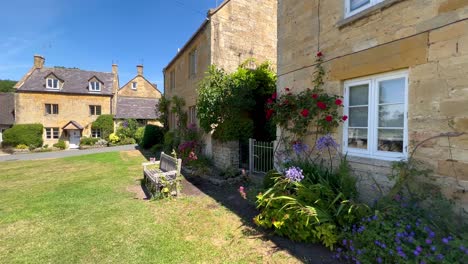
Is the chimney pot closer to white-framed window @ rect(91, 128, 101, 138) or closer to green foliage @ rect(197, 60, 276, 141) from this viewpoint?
white-framed window @ rect(91, 128, 101, 138)

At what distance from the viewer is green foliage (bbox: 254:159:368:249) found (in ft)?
12.0

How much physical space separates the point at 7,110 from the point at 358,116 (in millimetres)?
40115

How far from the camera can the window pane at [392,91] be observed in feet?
13.1

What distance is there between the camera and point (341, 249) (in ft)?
11.5

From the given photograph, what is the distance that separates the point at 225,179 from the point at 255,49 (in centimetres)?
670

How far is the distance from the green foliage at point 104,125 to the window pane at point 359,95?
2989 centimetres

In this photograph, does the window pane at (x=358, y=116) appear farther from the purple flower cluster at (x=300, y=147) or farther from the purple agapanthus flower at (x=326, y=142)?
the purple flower cluster at (x=300, y=147)

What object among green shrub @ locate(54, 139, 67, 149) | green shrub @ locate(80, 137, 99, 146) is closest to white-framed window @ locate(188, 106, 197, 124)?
green shrub @ locate(80, 137, 99, 146)

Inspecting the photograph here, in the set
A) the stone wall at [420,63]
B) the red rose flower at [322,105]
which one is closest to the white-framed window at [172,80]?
the stone wall at [420,63]

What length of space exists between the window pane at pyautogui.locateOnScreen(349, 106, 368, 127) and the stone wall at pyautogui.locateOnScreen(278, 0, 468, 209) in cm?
31

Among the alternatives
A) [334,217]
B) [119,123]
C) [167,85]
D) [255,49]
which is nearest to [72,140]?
[119,123]

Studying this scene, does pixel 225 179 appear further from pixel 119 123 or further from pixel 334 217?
pixel 119 123

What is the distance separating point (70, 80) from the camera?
30250mm

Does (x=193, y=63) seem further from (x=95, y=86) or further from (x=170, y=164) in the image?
(x=95, y=86)
